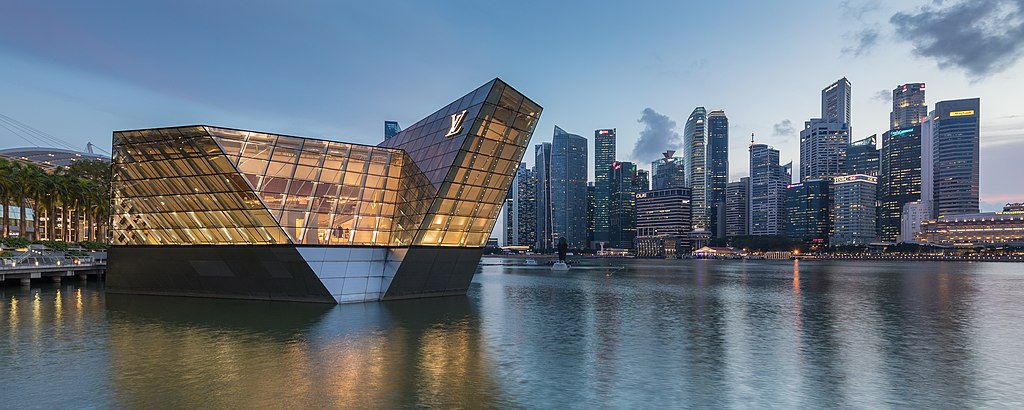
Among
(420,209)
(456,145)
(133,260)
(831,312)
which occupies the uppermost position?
(456,145)

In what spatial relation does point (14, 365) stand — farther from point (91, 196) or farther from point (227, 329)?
point (91, 196)

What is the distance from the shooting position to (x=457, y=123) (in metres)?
42.8

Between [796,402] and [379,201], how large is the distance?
36.6 meters

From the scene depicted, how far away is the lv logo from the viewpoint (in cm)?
4241

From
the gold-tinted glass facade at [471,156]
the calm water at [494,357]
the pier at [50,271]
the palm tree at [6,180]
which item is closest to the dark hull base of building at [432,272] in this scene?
the gold-tinted glass facade at [471,156]

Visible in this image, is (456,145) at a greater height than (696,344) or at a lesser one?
greater

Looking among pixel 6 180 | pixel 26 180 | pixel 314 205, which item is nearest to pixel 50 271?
pixel 6 180

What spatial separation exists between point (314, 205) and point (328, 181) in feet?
7.00

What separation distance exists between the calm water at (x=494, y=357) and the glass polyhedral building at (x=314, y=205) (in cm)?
363

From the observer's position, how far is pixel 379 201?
4722 centimetres

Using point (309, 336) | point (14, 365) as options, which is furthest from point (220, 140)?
point (14, 365)

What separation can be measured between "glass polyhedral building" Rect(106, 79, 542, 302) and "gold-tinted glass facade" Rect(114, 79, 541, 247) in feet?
0.34

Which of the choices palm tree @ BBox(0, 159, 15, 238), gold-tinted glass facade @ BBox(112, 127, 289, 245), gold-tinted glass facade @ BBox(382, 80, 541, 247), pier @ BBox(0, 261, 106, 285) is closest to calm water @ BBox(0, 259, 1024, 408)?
gold-tinted glass facade @ BBox(112, 127, 289, 245)

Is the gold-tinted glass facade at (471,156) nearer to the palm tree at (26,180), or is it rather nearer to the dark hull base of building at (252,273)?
the dark hull base of building at (252,273)
